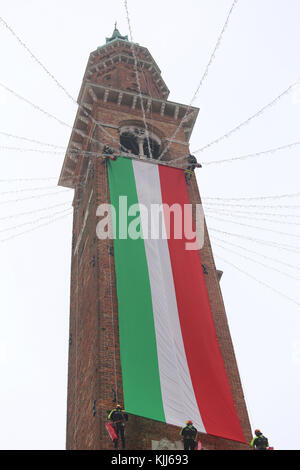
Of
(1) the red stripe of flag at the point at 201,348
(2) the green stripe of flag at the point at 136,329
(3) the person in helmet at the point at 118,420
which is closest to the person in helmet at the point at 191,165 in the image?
(2) the green stripe of flag at the point at 136,329

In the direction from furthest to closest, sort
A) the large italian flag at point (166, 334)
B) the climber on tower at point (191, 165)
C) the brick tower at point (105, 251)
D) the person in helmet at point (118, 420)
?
the climber on tower at point (191, 165), the brick tower at point (105, 251), the large italian flag at point (166, 334), the person in helmet at point (118, 420)

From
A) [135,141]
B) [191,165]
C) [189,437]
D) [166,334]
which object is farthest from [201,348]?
[135,141]

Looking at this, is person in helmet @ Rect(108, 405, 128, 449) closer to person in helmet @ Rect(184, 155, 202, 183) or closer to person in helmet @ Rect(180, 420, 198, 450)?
person in helmet @ Rect(180, 420, 198, 450)

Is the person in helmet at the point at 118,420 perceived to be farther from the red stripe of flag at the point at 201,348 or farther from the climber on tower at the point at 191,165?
the climber on tower at the point at 191,165

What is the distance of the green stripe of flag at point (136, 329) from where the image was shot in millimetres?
13992

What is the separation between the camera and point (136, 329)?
15711 millimetres

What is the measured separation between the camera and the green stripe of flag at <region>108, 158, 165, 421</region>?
1399 cm

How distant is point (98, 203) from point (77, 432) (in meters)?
8.46

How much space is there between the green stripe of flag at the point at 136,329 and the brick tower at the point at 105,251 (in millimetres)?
975

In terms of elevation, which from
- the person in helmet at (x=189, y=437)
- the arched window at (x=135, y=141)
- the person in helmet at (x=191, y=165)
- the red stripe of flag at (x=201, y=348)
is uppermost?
the arched window at (x=135, y=141)

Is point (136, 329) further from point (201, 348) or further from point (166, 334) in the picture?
point (201, 348)

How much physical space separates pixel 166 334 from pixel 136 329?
844 millimetres

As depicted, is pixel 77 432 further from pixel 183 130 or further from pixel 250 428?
pixel 183 130
